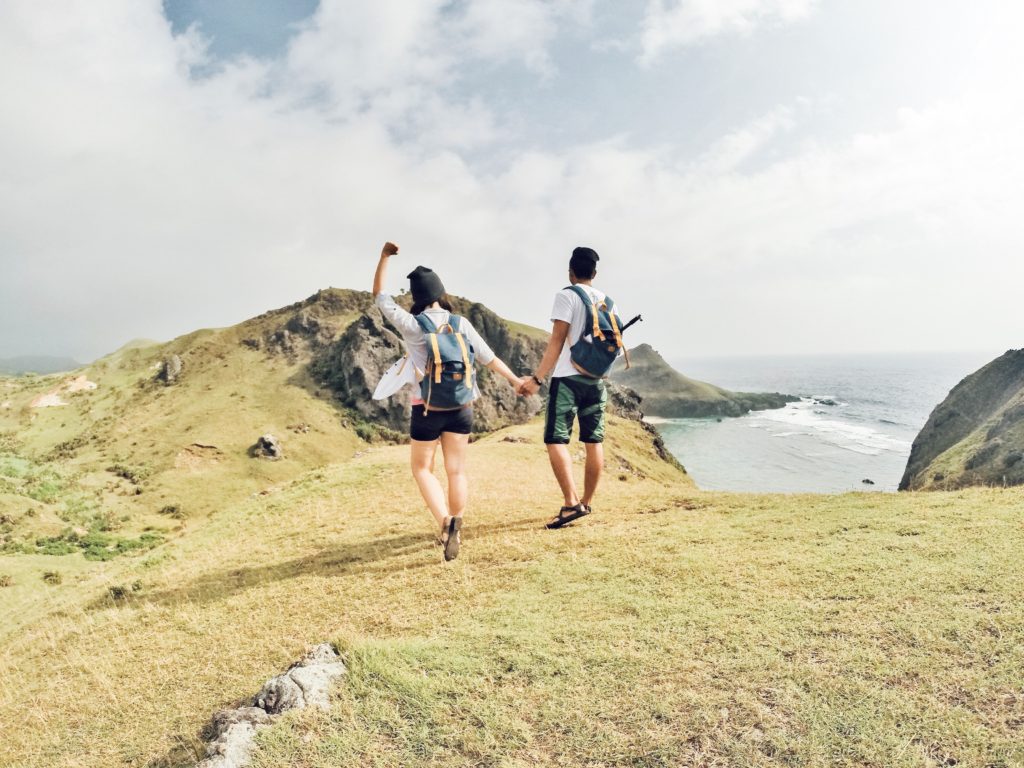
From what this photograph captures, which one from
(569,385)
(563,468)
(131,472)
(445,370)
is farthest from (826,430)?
(445,370)

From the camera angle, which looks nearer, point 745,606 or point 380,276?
point 745,606

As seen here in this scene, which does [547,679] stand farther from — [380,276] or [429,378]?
[380,276]

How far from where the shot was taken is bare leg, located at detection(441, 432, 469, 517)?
737 cm

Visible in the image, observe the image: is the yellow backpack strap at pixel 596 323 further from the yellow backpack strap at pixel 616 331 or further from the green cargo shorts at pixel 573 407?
the green cargo shorts at pixel 573 407

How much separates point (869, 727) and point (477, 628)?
127 inches

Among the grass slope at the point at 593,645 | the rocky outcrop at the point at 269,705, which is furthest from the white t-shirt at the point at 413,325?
the rocky outcrop at the point at 269,705

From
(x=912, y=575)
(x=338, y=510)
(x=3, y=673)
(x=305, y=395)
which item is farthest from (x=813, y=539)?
(x=305, y=395)

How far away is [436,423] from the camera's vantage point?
7.26 meters

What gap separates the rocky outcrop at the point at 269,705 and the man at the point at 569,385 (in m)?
4.26

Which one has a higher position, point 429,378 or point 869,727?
point 429,378

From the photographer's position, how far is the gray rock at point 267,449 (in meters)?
58.3

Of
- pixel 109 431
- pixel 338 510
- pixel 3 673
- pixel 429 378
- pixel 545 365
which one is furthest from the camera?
pixel 109 431

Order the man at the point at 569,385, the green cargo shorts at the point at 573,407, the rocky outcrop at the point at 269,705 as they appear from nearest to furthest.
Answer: the rocky outcrop at the point at 269,705
the man at the point at 569,385
the green cargo shorts at the point at 573,407

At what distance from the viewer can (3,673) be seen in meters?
6.51
